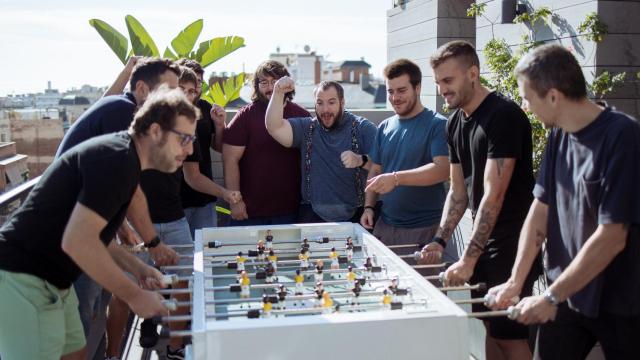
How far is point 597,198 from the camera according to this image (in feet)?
7.59

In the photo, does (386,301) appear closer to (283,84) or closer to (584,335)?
(584,335)

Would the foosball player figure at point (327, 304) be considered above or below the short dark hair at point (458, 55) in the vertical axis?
below

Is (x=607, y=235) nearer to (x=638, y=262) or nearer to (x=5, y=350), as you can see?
(x=638, y=262)

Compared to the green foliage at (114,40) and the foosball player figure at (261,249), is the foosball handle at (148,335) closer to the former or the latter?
the foosball player figure at (261,249)

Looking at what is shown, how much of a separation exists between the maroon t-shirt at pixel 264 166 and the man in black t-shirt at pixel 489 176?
161cm

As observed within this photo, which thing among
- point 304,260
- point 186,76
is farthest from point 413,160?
point 186,76

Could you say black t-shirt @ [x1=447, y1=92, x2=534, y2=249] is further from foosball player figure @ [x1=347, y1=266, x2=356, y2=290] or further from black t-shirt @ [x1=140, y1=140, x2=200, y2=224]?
black t-shirt @ [x1=140, y1=140, x2=200, y2=224]

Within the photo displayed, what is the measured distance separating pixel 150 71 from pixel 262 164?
146cm

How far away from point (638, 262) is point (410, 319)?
0.85 meters

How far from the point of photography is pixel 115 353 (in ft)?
12.7

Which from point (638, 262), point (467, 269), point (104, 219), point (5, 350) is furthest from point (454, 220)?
point (5, 350)

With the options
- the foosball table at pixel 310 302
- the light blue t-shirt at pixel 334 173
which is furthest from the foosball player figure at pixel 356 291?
the light blue t-shirt at pixel 334 173

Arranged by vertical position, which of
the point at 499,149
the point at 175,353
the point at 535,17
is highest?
the point at 535,17

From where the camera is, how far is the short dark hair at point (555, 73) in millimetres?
2330
